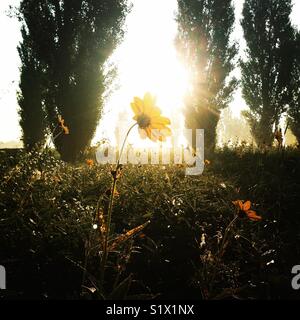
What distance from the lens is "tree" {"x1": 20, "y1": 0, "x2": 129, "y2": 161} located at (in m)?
10.1

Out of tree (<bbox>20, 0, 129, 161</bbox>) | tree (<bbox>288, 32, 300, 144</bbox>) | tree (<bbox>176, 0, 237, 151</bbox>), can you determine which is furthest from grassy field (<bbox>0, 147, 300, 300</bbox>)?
tree (<bbox>288, 32, 300, 144</bbox>)

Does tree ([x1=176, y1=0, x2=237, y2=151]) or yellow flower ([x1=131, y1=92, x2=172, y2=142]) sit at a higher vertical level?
tree ([x1=176, y1=0, x2=237, y2=151])

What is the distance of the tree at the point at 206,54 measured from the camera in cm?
1287

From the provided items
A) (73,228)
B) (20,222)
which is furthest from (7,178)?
(73,228)

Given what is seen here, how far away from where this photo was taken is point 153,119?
141 cm

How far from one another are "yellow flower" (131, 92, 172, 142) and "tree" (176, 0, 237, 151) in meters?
11.6

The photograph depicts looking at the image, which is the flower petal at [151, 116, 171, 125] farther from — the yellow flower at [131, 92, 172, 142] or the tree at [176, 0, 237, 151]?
the tree at [176, 0, 237, 151]

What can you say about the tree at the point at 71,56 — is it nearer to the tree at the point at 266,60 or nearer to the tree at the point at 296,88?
the tree at the point at 266,60

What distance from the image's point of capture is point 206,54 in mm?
13273

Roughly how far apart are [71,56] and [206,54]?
5944 millimetres

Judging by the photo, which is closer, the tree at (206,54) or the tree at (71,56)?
the tree at (71,56)

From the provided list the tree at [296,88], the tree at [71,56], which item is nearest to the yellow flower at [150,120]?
the tree at [71,56]

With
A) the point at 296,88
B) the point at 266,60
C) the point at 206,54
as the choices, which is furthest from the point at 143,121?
the point at 296,88

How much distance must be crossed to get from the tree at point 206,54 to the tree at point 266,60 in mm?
1509
